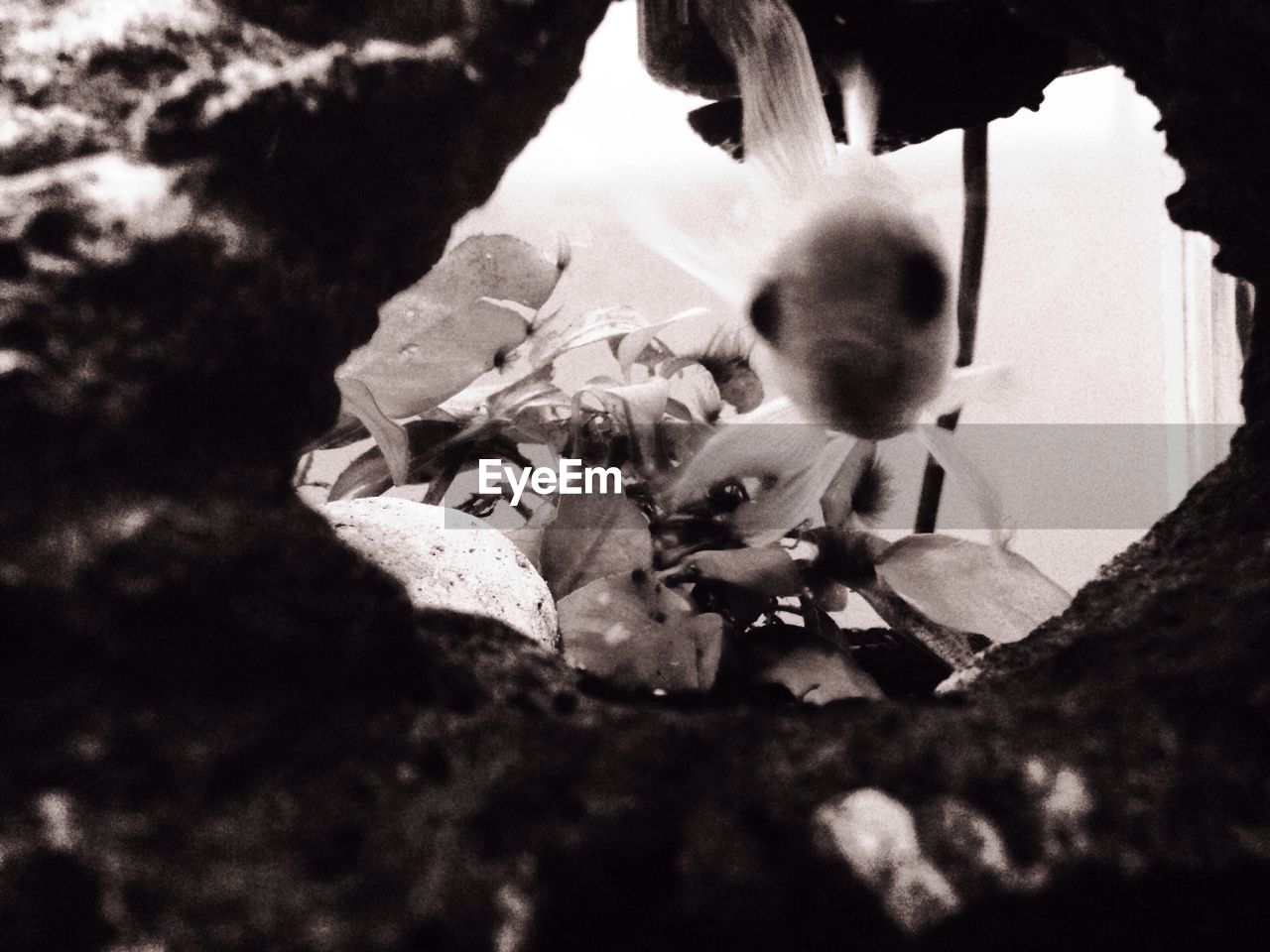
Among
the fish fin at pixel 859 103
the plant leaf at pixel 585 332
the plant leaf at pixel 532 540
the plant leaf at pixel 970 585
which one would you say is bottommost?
the plant leaf at pixel 532 540

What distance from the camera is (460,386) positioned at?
2.39 ft

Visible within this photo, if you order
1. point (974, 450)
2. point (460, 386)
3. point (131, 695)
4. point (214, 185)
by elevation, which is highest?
point (214, 185)

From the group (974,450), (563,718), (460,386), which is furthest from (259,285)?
(974,450)

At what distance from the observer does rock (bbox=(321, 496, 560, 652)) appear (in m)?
0.51

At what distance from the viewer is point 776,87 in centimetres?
51

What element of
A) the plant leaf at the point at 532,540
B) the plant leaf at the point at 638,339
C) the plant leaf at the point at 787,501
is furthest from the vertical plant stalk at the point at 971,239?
the plant leaf at the point at 532,540

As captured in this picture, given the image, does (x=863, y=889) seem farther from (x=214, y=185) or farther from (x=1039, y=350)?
(x=1039, y=350)

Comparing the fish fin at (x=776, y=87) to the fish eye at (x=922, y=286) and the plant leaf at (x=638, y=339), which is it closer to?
the fish eye at (x=922, y=286)

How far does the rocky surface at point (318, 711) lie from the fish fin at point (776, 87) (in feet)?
0.83

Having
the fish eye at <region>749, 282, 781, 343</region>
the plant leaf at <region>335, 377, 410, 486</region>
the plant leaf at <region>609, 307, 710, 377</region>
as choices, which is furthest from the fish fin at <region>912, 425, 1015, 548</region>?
the plant leaf at <region>335, 377, 410, 486</region>

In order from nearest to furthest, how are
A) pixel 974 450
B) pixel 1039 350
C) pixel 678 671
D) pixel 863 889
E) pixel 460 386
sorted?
pixel 863 889 → pixel 678 671 → pixel 460 386 → pixel 974 450 → pixel 1039 350

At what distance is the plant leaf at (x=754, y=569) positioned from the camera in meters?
0.60

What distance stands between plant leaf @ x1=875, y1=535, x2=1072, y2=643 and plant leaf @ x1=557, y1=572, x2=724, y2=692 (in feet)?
0.53

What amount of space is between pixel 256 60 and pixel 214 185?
0.13ft
